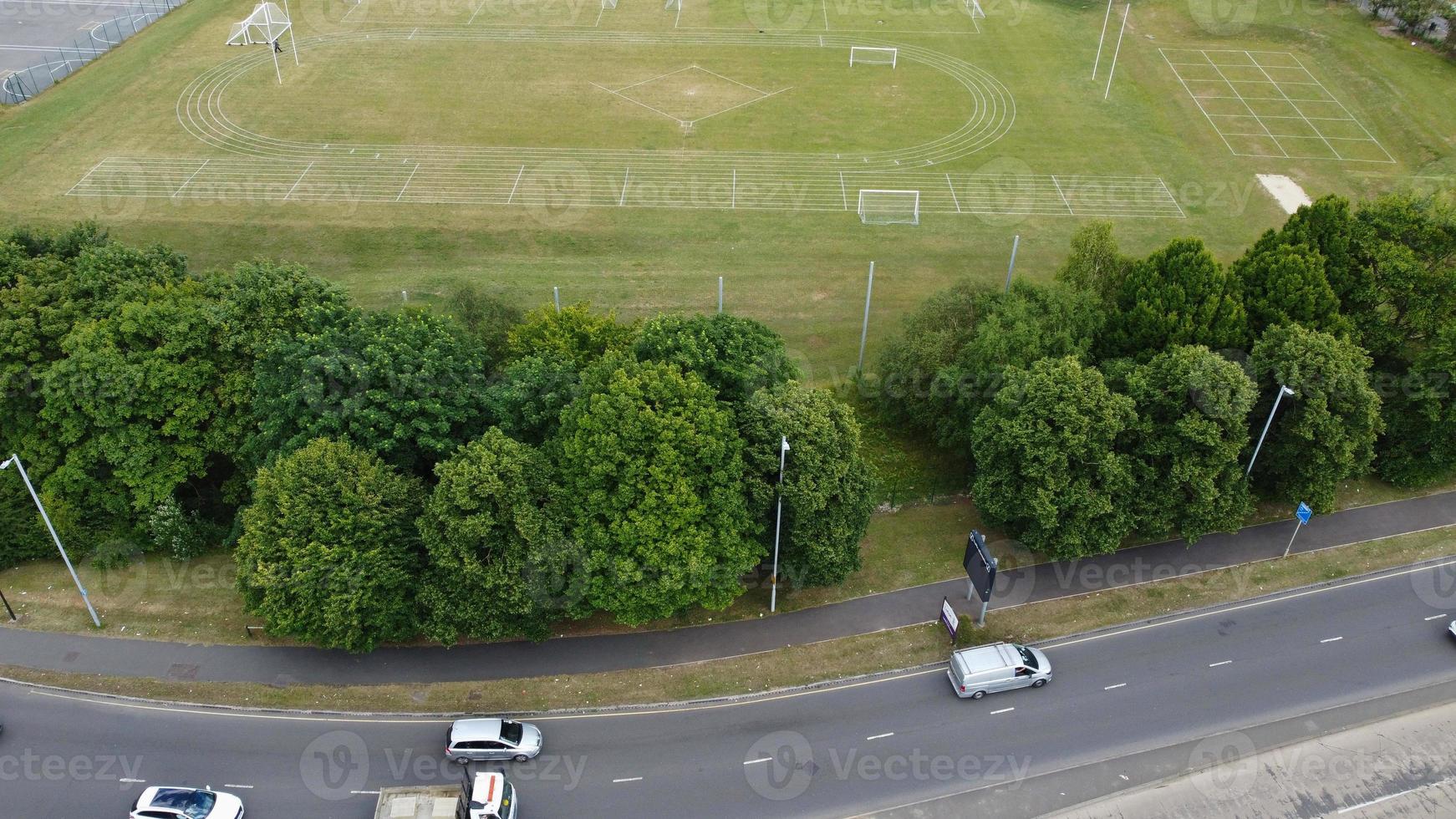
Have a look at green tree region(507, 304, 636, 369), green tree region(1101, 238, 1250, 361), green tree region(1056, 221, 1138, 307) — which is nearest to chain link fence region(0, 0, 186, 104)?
green tree region(507, 304, 636, 369)

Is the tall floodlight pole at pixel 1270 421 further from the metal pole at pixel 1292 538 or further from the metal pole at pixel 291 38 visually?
the metal pole at pixel 291 38

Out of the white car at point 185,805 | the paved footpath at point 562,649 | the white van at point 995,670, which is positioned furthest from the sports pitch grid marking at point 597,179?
the white car at point 185,805

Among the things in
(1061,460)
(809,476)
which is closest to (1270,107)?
(1061,460)

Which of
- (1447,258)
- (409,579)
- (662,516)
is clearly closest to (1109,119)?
(1447,258)

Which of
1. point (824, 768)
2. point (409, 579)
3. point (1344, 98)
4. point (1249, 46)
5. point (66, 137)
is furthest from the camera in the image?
point (1249, 46)

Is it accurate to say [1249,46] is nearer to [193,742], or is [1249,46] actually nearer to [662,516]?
[662,516]

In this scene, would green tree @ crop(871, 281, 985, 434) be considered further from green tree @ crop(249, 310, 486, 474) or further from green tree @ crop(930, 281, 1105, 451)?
green tree @ crop(249, 310, 486, 474)

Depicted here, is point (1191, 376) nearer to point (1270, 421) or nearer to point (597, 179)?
point (1270, 421)
